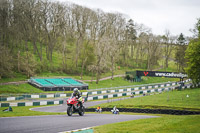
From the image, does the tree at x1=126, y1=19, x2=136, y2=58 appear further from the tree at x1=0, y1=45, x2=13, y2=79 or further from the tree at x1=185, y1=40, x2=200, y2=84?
the tree at x1=185, y1=40, x2=200, y2=84

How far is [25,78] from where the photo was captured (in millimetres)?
57375

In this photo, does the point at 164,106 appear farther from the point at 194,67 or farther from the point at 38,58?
the point at 38,58

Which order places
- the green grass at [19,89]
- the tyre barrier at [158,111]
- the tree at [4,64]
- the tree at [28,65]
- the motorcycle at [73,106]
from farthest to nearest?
1. the tree at [28,65]
2. the tree at [4,64]
3. the green grass at [19,89]
4. the tyre barrier at [158,111]
5. the motorcycle at [73,106]

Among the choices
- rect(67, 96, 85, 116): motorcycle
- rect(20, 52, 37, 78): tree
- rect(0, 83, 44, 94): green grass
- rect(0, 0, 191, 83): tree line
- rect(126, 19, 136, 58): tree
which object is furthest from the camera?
rect(126, 19, 136, 58): tree

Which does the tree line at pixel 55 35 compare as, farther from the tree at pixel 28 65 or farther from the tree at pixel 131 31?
the tree at pixel 131 31

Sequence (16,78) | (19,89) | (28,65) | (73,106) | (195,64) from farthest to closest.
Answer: (28,65), (16,78), (19,89), (195,64), (73,106)

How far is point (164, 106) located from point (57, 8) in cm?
4947

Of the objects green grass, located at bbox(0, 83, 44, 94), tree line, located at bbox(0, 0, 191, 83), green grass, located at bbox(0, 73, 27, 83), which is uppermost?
tree line, located at bbox(0, 0, 191, 83)

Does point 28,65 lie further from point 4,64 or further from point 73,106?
point 73,106

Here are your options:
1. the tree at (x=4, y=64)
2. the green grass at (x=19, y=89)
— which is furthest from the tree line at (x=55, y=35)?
the green grass at (x=19, y=89)

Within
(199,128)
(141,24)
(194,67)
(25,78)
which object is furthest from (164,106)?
(141,24)

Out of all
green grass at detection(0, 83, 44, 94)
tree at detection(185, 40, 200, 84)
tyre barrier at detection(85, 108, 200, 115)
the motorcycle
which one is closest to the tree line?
green grass at detection(0, 83, 44, 94)

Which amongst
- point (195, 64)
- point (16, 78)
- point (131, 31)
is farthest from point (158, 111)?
point (131, 31)

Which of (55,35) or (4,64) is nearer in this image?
(4,64)
